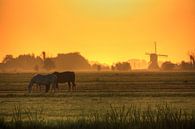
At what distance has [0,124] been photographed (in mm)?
25516

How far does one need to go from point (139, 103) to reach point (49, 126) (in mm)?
11917

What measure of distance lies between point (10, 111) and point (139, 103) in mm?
8673

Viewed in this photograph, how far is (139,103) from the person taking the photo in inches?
1437

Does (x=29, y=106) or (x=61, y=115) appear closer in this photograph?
(x=61, y=115)

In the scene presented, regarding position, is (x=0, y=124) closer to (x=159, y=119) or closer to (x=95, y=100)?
(x=159, y=119)

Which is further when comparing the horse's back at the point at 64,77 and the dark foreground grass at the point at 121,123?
the horse's back at the point at 64,77

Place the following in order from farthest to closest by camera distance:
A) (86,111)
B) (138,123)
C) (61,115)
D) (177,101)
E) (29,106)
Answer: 1. (177,101)
2. (29,106)
3. (86,111)
4. (61,115)
5. (138,123)

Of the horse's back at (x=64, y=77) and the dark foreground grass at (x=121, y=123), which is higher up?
the horse's back at (x=64, y=77)

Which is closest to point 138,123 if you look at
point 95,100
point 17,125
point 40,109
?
point 17,125

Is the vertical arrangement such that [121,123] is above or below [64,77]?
below

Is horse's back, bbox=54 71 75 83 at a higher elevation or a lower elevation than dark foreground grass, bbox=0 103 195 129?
higher

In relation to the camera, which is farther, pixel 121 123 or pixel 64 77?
pixel 64 77

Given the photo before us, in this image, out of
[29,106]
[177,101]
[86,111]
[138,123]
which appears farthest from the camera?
[177,101]

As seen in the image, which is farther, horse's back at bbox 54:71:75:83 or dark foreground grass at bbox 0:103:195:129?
horse's back at bbox 54:71:75:83
